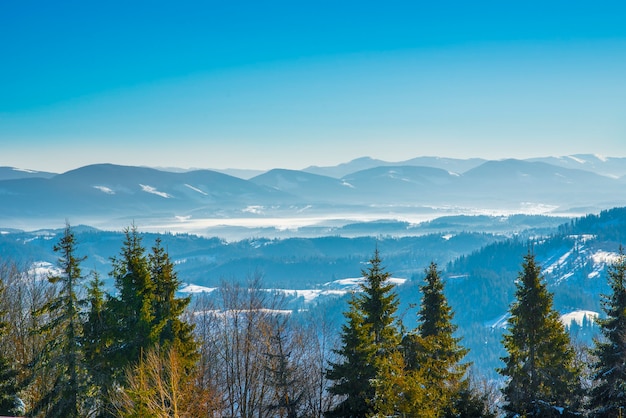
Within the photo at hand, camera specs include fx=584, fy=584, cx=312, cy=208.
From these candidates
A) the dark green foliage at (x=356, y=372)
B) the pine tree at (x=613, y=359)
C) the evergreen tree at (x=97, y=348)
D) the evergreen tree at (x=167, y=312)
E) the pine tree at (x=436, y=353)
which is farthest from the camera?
the pine tree at (x=613, y=359)

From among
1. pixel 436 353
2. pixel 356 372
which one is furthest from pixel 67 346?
pixel 436 353

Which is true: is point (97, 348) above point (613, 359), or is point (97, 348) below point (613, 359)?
above

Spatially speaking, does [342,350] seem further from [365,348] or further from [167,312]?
[167,312]

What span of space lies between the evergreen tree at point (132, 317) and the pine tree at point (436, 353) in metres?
→ 14.1

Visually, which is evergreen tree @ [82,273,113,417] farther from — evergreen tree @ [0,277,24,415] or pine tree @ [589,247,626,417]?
pine tree @ [589,247,626,417]

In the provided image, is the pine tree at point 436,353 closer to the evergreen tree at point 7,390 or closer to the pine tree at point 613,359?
the pine tree at point 613,359

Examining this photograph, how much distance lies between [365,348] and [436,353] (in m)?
4.98

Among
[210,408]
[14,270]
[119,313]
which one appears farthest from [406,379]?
[14,270]

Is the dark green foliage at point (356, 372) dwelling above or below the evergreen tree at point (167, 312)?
below

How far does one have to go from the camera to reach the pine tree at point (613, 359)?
3247cm

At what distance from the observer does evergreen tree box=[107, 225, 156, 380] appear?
103ft

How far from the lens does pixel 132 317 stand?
32188mm

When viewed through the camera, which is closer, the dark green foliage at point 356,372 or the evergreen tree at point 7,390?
the dark green foliage at point 356,372

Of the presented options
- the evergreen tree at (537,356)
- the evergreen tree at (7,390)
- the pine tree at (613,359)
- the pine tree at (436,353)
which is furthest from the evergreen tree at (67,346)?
the pine tree at (613,359)
